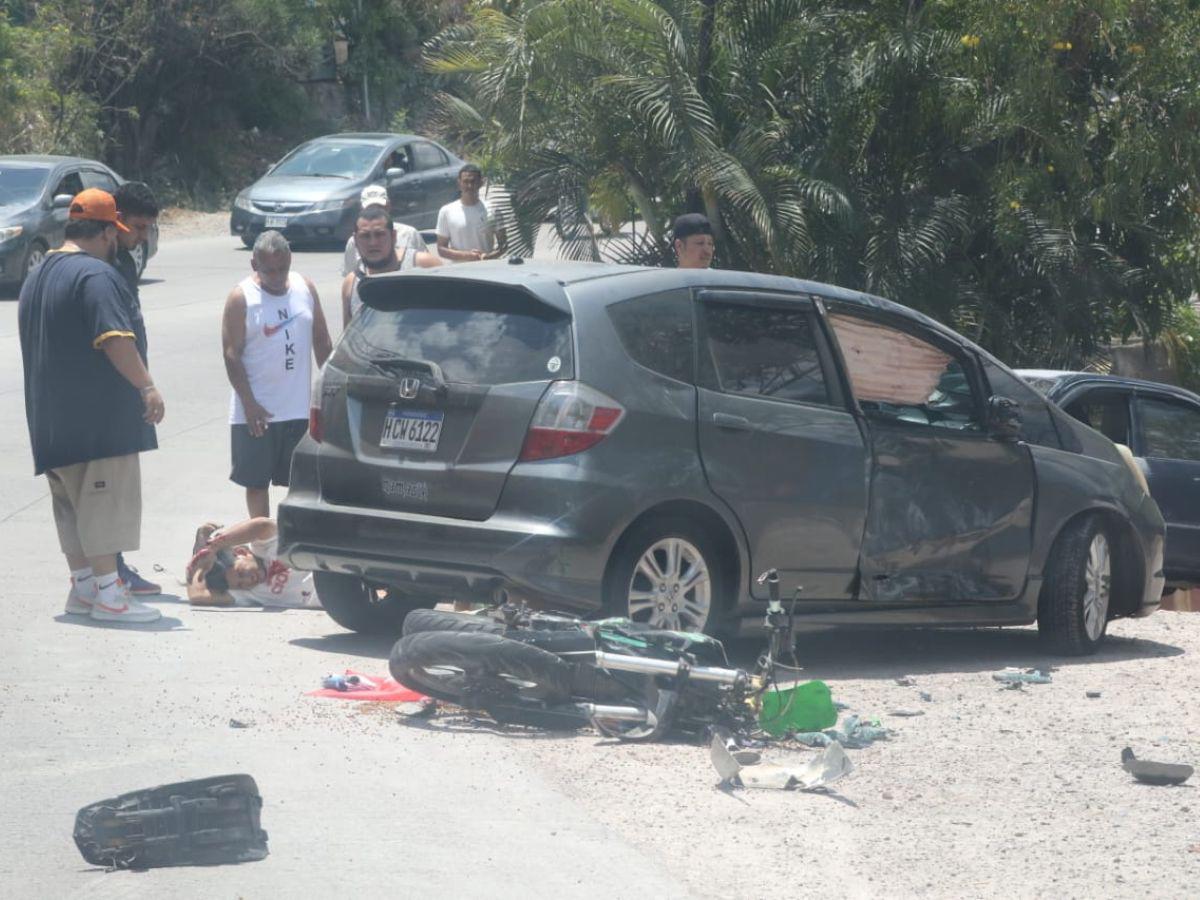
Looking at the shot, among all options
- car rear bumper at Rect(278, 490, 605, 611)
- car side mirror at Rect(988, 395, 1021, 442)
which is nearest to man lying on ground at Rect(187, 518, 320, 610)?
car rear bumper at Rect(278, 490, 605, 611)

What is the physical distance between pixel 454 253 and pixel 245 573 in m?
7.15

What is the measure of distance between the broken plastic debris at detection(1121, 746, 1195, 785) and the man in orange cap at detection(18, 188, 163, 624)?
177 inches

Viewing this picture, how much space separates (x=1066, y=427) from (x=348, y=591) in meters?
3.55

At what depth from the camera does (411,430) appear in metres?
7.76

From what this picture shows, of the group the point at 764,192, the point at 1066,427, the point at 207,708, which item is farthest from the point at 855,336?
the point at 764,192

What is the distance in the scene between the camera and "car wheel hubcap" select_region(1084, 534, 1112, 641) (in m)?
9.05

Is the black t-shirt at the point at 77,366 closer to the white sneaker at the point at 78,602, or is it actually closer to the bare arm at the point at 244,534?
the white sneaker at the point at 78,602

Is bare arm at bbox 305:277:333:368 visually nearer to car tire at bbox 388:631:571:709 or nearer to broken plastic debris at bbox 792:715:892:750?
car tire at bbox 388:631:571:709

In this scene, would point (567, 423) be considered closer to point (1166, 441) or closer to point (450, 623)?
point (450, 623)

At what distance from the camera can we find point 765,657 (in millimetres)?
6891

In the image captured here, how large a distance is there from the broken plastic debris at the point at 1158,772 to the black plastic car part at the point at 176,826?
307 cm

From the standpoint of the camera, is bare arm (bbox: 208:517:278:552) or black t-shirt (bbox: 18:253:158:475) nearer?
black t-shirt (bbox: 18:253:158:475)

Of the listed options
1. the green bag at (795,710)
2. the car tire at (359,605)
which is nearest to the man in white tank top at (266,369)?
the car tire at (359,605)

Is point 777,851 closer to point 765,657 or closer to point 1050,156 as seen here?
point 765,657
